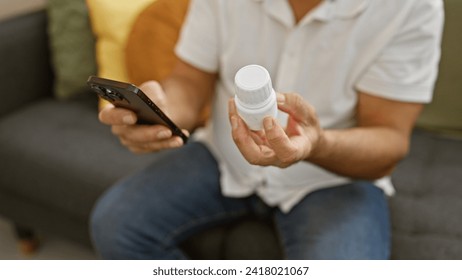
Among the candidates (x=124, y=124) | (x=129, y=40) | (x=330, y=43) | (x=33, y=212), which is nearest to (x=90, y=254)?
(x=33, y=212)

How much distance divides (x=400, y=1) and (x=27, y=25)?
845 mm

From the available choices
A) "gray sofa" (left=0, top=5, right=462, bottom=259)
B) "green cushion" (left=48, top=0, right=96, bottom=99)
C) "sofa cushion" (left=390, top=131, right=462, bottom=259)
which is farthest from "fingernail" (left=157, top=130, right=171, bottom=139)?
"green cushion" (left=48, top=0, right=96, bottom=99)

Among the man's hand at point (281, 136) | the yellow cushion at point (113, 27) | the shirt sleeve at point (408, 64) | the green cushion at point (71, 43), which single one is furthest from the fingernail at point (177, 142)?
the green cushion at point (71, 43)

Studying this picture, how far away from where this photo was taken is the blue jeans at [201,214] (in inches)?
26.2

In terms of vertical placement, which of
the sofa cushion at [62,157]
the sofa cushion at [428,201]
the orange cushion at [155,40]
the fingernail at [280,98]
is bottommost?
the sofa cushion at [428,201]

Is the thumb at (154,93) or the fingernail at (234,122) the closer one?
the fingernail at (234,122)

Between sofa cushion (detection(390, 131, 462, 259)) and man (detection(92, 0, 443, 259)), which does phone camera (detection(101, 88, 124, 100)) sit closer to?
man (detection(92, 0, 443, 259))

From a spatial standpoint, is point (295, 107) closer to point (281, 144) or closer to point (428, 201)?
point (281, 144)

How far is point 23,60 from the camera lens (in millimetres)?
1182

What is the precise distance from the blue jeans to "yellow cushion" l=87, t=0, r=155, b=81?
1.15 ft

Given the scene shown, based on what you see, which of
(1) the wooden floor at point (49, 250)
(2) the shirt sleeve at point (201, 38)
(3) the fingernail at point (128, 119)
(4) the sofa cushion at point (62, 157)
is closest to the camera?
(3) the fingernail at point (128, 119)

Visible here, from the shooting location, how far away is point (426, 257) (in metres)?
0.71

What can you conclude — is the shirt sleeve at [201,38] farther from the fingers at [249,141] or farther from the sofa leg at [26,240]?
the sofa leg at [26,240]
